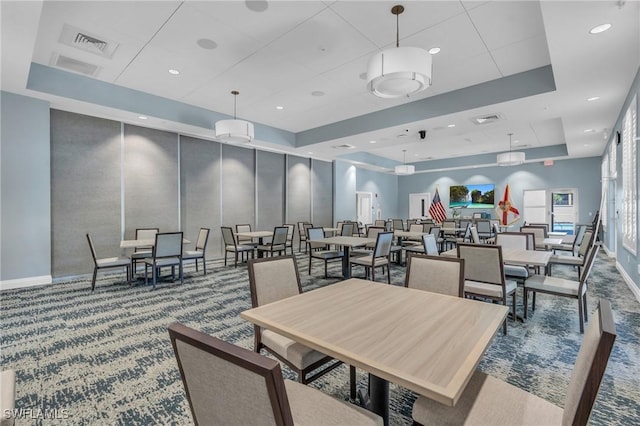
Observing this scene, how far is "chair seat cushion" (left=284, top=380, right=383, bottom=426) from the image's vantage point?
1.20m

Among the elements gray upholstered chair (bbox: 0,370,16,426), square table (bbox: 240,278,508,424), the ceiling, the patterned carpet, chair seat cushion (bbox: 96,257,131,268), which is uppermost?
the ceiling

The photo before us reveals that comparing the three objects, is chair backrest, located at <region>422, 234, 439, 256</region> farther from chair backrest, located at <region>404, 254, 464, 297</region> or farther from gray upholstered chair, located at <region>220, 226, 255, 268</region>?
gray upholstered chair, located at <region>220, 226, 255, 268</region>

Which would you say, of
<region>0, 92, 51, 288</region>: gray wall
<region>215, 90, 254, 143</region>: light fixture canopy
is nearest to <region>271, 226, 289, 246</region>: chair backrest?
<region>215, 90, 254, 143</region>: light fixture canopy

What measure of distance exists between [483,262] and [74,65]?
607 centimetres

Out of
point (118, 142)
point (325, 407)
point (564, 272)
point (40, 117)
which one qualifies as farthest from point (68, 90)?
point (564, 272)

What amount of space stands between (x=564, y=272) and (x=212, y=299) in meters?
6.63

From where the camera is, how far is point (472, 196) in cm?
1296

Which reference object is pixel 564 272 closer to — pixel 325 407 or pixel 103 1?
pixel 325 407

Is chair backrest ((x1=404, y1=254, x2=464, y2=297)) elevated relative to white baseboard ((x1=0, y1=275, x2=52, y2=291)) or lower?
elevated

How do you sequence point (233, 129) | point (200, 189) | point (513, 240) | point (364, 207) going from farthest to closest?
point (364, 207)
point (200, 189)
point (233, 129)
point (513, 240)

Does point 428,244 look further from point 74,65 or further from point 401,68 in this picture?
point 74,65

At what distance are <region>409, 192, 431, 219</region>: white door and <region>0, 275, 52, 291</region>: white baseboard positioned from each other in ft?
43.1

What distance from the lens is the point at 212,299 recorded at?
4305mm

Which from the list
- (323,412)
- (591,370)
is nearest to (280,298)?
(323,412)
